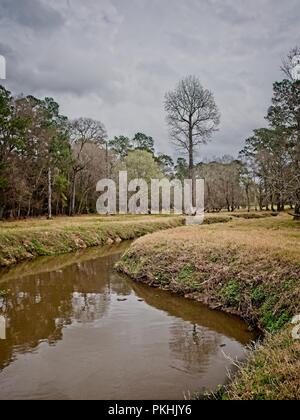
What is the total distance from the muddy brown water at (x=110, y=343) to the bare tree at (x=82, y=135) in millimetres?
36175

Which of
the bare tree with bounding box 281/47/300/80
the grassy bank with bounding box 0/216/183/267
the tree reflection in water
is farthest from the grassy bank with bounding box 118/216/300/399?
the bare tree with bounding box 281/47/300/80

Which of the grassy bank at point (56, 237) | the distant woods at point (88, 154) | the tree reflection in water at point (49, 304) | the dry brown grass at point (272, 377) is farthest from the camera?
the distant woods at point (88, 154)

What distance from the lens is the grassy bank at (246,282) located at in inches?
198

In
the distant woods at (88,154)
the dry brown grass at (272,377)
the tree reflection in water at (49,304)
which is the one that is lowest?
the tree reflection in water at (49,304)

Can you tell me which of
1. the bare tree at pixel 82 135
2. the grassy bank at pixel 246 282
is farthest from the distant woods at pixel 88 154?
the grassy bank at pixel 246 282

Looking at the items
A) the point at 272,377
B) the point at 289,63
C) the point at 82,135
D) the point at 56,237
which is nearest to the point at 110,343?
the point at 272,377

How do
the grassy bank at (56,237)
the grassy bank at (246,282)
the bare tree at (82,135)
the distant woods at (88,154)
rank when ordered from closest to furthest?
the grassy bank at (246,282), the grassy bank at (56,237), the distant woods at (88,154), the bare tree at (82,135)

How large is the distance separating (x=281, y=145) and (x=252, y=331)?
1104 inches

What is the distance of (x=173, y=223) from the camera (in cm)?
3353

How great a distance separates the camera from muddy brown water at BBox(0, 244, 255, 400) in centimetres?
584

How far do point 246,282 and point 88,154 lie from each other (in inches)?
1727

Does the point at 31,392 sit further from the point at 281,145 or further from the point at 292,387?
the point at 281,145

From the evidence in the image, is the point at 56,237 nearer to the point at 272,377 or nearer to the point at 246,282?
the point at 246,282

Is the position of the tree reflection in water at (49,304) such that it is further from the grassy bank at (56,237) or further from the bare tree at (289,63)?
the bare tree at (289,63)
